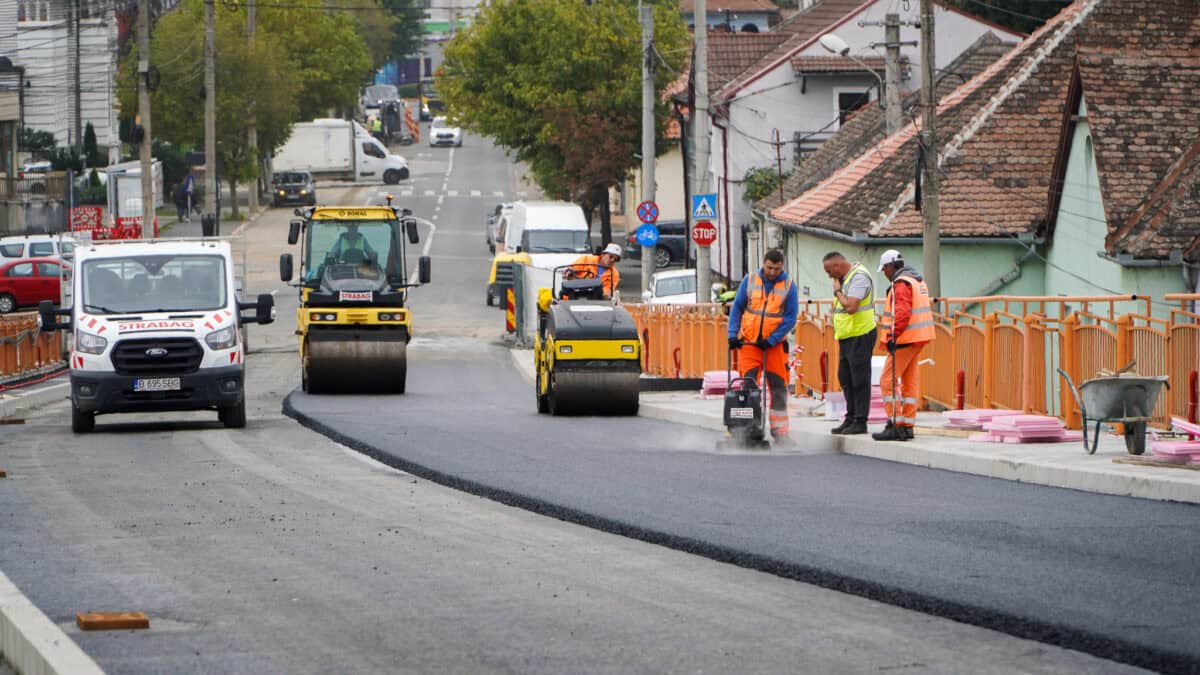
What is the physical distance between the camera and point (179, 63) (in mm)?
76500

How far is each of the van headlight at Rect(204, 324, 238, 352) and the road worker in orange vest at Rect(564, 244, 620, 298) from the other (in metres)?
6.03

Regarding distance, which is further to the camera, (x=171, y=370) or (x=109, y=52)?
(x=109, y=52)

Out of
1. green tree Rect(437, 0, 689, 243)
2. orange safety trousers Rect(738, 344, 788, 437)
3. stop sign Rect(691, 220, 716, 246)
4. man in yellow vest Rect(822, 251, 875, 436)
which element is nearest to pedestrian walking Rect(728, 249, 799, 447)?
orange safety trousers Rect(738, 344, 788, 437)

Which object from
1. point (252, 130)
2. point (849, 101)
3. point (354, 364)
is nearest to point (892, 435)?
point (354, 364)

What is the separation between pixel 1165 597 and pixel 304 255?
2026 cm

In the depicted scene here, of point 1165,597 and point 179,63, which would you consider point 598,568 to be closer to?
point 1165,597

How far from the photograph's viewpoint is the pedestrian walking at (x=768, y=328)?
1725 centimetres

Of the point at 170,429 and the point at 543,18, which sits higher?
the point at 543,18

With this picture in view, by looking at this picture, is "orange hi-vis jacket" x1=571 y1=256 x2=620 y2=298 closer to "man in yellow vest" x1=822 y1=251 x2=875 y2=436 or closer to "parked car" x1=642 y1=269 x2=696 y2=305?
"man in yellow vest" x1=822 y1=251 x2=875 y2=436

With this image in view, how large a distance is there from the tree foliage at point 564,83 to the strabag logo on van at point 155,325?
40039 millimetres

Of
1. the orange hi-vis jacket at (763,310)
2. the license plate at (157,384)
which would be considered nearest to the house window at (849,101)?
the license plate at (157,384)

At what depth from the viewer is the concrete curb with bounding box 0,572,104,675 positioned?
746 cm

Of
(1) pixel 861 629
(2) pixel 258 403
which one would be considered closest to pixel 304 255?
(2) pixel 258 403

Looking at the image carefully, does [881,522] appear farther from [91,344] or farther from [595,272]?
[595,272]
